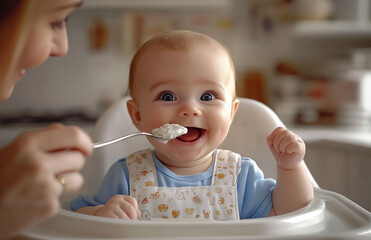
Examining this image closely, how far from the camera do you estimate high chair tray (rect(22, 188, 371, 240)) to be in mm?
552

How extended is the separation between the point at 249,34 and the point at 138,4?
2.04ft

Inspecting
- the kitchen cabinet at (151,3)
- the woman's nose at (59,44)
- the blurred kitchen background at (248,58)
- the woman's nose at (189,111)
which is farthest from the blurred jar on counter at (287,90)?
the woman's nose at (59,44)

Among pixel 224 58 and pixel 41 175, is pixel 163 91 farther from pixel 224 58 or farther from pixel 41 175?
pixel 41 175

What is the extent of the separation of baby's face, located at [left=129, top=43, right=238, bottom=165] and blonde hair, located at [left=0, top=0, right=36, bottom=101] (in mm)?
359

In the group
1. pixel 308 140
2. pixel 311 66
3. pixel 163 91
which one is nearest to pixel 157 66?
pixel 163 91

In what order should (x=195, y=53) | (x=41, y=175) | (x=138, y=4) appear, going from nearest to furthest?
(x=41, y=175) < (x=195, y=53) < (x=138, y=4)

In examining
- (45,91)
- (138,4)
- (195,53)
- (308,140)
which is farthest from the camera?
(45,91)

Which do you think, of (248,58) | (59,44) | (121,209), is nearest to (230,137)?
(121,209)

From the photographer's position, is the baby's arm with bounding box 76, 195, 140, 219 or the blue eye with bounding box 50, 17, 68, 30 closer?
the blue eye with bounding box 50, 17, 68, 30

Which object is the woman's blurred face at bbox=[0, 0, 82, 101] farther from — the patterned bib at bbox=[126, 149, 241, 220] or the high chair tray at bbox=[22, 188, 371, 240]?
the patterned bib at bbox=[126, 149, 241, 220]

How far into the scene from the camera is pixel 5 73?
1.58 feet

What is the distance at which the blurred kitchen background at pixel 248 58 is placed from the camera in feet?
7.18

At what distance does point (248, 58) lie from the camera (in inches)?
99.3

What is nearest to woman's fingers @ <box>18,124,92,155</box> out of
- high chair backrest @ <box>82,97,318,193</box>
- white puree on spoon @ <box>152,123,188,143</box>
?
white puree on spoon @ <box>152,123,188,143</box>
